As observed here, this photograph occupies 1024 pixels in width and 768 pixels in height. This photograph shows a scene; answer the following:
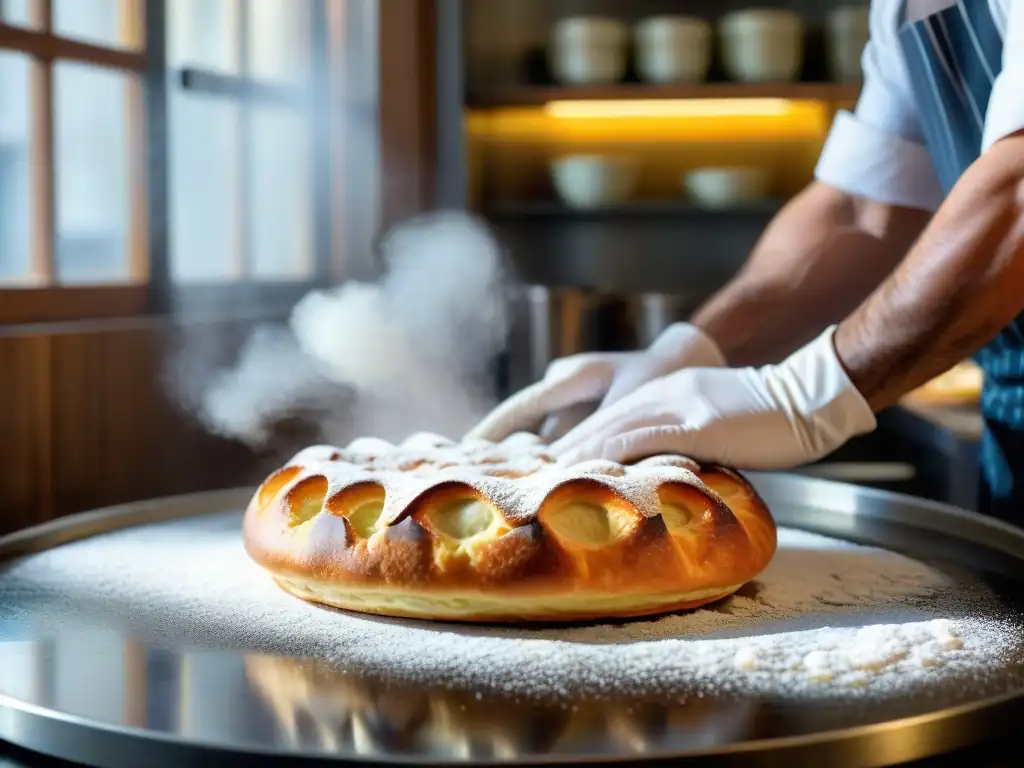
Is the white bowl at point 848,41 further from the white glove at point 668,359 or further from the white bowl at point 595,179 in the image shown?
the white glove at point 668,359

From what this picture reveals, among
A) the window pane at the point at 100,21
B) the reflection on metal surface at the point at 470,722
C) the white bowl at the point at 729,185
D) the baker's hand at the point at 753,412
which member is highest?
the window pane at the point at 100,21

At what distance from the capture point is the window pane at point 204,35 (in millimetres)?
2607

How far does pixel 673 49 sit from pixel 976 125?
6.97ft

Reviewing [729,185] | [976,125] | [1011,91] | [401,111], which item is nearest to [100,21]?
[401,111]

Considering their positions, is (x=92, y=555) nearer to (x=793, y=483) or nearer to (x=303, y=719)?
(x=303, y=719)

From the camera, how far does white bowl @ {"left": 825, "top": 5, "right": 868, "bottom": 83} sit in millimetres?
3643

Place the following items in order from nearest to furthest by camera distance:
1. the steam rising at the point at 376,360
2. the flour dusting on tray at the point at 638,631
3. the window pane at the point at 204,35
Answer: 1. the flour dusting on tray at the point at 638,631
2. the steam rising at the point at 376,360
3. the window pane at the point at 204,35

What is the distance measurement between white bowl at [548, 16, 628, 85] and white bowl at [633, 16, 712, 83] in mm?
79

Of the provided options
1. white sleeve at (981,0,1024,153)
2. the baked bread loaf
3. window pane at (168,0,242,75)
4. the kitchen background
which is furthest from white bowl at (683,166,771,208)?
the baked bread loaf

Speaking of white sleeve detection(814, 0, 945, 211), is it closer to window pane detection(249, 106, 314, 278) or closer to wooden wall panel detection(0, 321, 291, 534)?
wooden wall panel detection(0, 321, 291, 534)

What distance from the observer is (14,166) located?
83.7 inches

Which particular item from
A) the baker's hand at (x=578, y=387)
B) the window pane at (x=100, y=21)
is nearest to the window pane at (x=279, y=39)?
the window pane at (x=100, y=21)

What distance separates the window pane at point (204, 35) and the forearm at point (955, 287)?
5.79 ft

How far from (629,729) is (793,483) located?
2.82 ft
